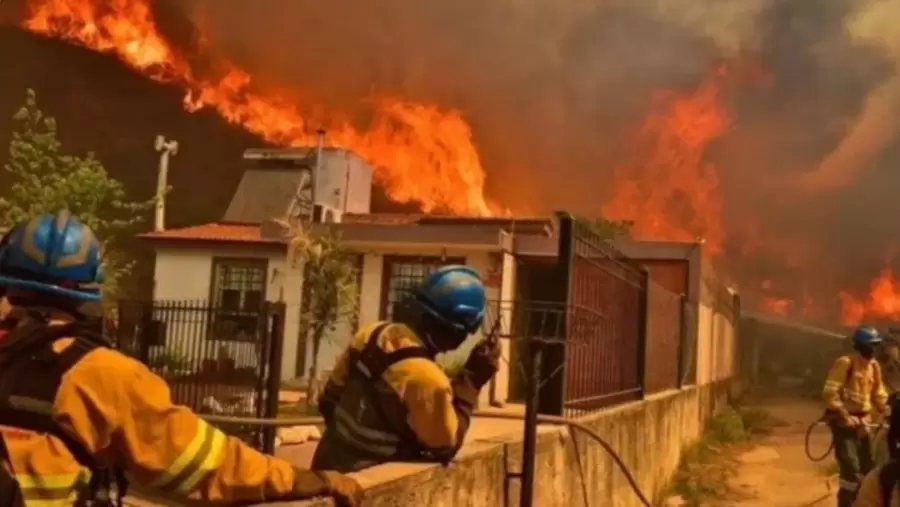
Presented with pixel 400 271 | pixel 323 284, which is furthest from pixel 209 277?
pixel 400 271

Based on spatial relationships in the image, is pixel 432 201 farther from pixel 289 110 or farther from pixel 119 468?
pixel 119 468

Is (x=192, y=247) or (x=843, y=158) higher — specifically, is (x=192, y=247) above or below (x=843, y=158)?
below

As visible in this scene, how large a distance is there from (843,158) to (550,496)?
1481 inches

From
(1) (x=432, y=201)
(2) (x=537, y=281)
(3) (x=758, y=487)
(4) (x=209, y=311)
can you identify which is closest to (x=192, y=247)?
(2) (x=537, y=281)

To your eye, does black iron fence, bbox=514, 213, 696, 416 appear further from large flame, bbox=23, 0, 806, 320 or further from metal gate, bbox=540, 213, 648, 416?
large flame, bbox=23, 0, 806, 320

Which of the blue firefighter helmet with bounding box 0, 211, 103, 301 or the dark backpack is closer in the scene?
the dark backpack

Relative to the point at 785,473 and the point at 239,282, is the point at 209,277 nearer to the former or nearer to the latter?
the point at 239,282

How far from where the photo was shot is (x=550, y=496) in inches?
213

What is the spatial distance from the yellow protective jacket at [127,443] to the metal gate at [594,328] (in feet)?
11.2

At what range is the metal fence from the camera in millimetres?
8688

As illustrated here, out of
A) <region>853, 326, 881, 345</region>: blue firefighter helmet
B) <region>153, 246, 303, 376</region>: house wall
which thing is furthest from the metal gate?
<region>153, 246, 303, 376</region>: house wall

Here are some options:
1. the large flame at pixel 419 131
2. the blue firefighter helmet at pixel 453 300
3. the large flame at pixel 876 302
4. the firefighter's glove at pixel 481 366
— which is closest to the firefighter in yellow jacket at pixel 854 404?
the firefighter's glove at pixel 481 366

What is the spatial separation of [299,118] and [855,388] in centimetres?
3332

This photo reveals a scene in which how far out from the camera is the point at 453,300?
3.61 meters
